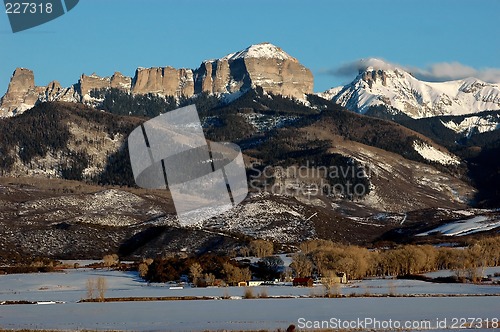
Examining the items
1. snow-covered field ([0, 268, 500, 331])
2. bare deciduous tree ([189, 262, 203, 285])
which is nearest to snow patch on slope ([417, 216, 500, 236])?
snow-covered field ([0, 268, 500, 331])

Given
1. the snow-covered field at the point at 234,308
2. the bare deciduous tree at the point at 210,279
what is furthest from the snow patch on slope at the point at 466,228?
the bare deciduous tree at the point at 210,279

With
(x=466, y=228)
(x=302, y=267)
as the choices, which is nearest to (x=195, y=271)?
(x=302, y=267)

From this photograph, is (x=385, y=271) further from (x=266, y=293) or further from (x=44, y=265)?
(x=44, y=265)

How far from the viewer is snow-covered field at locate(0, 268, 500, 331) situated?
6431 cm

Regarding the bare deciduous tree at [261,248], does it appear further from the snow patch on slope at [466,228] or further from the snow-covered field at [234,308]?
the snow patch on slope at [466,228]

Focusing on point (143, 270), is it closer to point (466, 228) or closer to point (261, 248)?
point (261, 248)

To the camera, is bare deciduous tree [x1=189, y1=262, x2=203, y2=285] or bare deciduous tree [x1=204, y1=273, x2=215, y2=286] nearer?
bare deciduous tree [x1=204, y1=273, x2=215, y2=286]

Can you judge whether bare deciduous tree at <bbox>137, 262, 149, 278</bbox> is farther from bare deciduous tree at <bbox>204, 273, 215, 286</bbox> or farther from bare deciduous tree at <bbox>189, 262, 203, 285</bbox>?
bare deciduous tree at <bbox>204, 273, 215, 286</bbox>

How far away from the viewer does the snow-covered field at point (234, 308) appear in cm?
6431

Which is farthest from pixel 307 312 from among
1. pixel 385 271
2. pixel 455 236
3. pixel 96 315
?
pixel 455 236

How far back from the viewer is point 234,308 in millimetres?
76000

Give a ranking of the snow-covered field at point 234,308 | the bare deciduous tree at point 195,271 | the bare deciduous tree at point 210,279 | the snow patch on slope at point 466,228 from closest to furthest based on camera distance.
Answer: the snow-covered field at point 234,308 < the bare deciduous tree at point 210,279 < the bare deciduous tree at point 195,271 < the snow patch on slope at point 466,228
